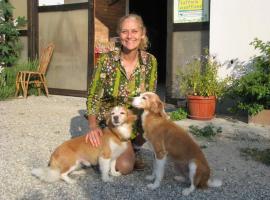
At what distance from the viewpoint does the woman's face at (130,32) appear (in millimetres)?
4512

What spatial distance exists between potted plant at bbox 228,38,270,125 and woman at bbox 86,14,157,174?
2.51 metres

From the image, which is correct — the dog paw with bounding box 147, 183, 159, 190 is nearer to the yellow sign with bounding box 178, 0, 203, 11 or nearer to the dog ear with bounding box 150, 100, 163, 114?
the dog ear with bounding box 150, 100, 163, 114

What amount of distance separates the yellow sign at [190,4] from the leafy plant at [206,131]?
2908 mm

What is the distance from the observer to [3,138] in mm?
6289

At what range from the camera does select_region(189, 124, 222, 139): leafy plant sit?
6.26 metres

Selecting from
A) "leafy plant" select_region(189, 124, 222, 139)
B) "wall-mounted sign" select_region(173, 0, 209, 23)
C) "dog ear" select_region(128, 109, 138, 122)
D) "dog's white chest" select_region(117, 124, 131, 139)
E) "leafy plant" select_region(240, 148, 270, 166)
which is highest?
"wall-mounted sign" select_region(173, 0, 209, 23)

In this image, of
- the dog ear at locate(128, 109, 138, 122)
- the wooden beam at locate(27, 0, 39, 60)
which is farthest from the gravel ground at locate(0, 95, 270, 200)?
the wooden beam at locate(27, 0, 39, 60)

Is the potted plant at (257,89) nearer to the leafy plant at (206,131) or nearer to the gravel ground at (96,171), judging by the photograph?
the gravel ground at (96,171)

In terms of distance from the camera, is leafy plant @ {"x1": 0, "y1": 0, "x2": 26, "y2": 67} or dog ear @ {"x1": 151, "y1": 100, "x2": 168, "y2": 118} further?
leafy plant @ {"x1": 0, "y1": 0, "x2": 26, "y2": 67}

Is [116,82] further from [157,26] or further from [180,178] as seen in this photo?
[157,26]

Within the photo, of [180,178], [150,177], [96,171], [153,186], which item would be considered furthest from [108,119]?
[180,178]

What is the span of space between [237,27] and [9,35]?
6.39 metres

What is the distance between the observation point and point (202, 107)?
7246mm

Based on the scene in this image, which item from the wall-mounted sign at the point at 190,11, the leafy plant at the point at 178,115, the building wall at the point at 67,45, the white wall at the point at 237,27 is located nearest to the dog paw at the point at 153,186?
the leafy plant at the point at 178,115
